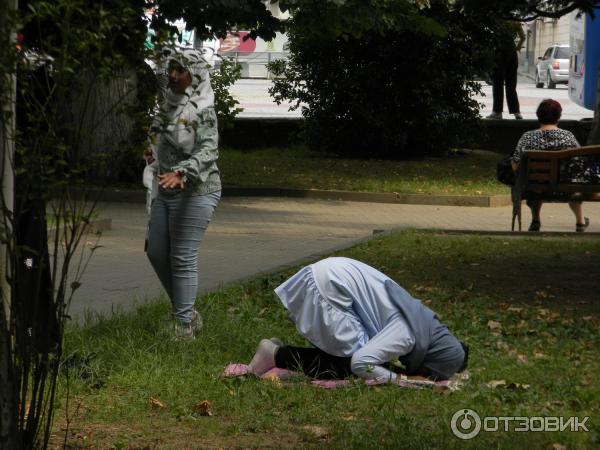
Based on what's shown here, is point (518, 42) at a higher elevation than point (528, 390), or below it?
higher

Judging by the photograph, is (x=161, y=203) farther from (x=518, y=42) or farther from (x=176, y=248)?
(x=518, y=42)

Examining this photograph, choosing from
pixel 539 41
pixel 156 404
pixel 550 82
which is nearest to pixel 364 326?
pixel 156 404

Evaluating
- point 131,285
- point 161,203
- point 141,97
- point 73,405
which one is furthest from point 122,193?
point 141,97

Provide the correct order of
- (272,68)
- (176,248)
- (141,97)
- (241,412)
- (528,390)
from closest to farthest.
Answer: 1. (141,97)
2. (241,412)
3. (528,390)
4. (176,248)
5. (272,68)

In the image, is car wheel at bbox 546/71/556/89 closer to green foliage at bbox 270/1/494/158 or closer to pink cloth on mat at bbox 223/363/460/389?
green foliage at bbox 270/1/494/158

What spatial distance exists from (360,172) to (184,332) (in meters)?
11.9

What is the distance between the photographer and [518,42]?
2548 centimetres

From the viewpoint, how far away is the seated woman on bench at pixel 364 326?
18.8 feet

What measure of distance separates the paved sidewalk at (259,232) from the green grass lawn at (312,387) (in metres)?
0.93

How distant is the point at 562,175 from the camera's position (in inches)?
430

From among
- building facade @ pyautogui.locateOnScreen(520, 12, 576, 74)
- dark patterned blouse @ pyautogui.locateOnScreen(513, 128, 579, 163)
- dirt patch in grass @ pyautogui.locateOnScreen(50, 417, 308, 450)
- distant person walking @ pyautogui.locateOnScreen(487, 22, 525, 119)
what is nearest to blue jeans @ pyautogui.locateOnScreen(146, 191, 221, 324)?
dirt patch in grass @ pyautogui.locateOnScreen(50, 417, 308, 450)

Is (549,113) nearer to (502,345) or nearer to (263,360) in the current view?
(502,345)

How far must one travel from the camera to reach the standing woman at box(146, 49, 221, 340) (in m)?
6.63

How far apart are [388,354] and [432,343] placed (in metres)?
0.23
